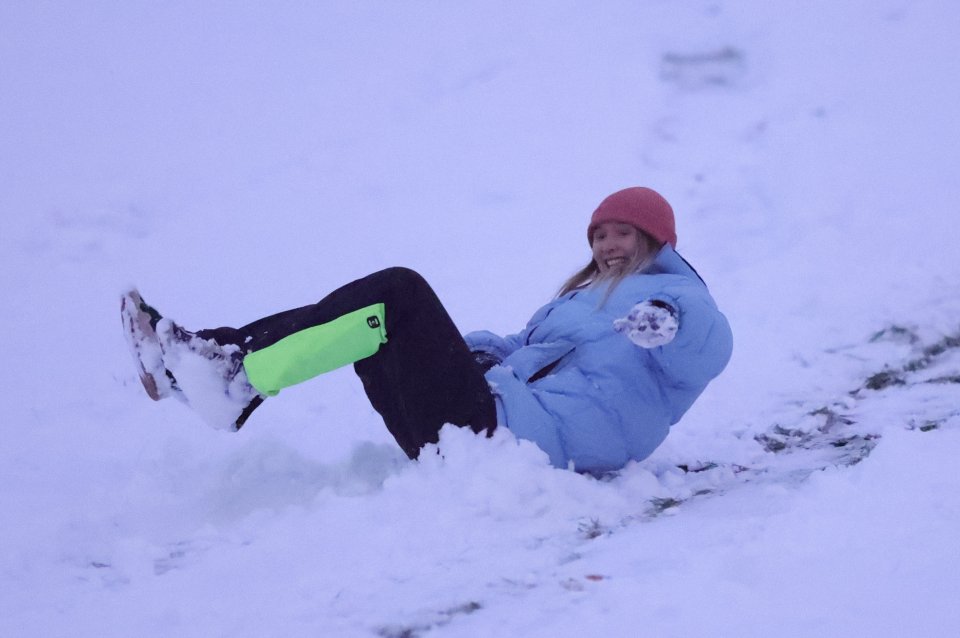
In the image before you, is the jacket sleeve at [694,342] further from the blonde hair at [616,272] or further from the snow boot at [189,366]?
the snow boot at [189,366]

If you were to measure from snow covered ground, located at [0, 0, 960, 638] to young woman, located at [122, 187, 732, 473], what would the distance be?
120 millimetres

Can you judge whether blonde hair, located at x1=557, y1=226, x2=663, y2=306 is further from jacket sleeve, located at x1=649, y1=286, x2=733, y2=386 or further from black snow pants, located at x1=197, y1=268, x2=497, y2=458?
black snow pants, located at x1=197, y1=268, x2=497, y2=458

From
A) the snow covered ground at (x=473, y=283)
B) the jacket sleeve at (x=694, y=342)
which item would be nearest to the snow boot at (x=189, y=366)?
the snow covered ground at (x=473, y=283)

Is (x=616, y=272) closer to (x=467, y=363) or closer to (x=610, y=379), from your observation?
(x=610, y=379)

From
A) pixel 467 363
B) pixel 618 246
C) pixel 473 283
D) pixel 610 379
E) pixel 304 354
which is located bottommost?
pixel 610 379

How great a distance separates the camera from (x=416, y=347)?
209 centimetres

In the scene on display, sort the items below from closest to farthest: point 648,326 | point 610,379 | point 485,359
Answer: point 648,326 < point 610,379 < point 485,359

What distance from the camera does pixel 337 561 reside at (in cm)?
171

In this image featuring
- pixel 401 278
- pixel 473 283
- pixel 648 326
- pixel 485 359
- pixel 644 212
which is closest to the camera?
Result: pixel 648 326

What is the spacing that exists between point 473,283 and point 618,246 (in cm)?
148

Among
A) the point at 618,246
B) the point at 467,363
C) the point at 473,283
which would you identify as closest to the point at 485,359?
the point at 467,363

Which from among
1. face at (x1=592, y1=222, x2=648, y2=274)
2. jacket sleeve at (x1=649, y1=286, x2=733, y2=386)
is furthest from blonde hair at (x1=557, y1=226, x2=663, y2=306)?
jacket sleeve at (x1=649, y1=286, x2=733, y2=386)

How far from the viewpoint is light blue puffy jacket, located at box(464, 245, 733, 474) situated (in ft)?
7.06

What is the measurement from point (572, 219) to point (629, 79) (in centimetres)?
136
